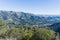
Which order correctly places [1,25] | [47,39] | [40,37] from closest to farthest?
1. [40,37]
2. [47,39]
3. [1,25]

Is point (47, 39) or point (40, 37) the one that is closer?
point (40, 37)

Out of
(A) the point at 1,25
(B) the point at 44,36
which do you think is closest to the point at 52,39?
(B) the point at 44,36

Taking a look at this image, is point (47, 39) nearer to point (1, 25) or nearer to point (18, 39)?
point (18, 39)

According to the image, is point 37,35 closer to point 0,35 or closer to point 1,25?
point 0,35

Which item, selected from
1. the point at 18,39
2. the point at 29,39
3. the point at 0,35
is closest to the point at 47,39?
the point at 29,39

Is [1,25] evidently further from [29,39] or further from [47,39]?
[47,39]

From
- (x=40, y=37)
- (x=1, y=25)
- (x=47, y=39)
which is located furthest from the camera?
(x=1, y=25)

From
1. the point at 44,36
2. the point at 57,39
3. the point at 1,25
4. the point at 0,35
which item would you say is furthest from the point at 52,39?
the point at 1,25
